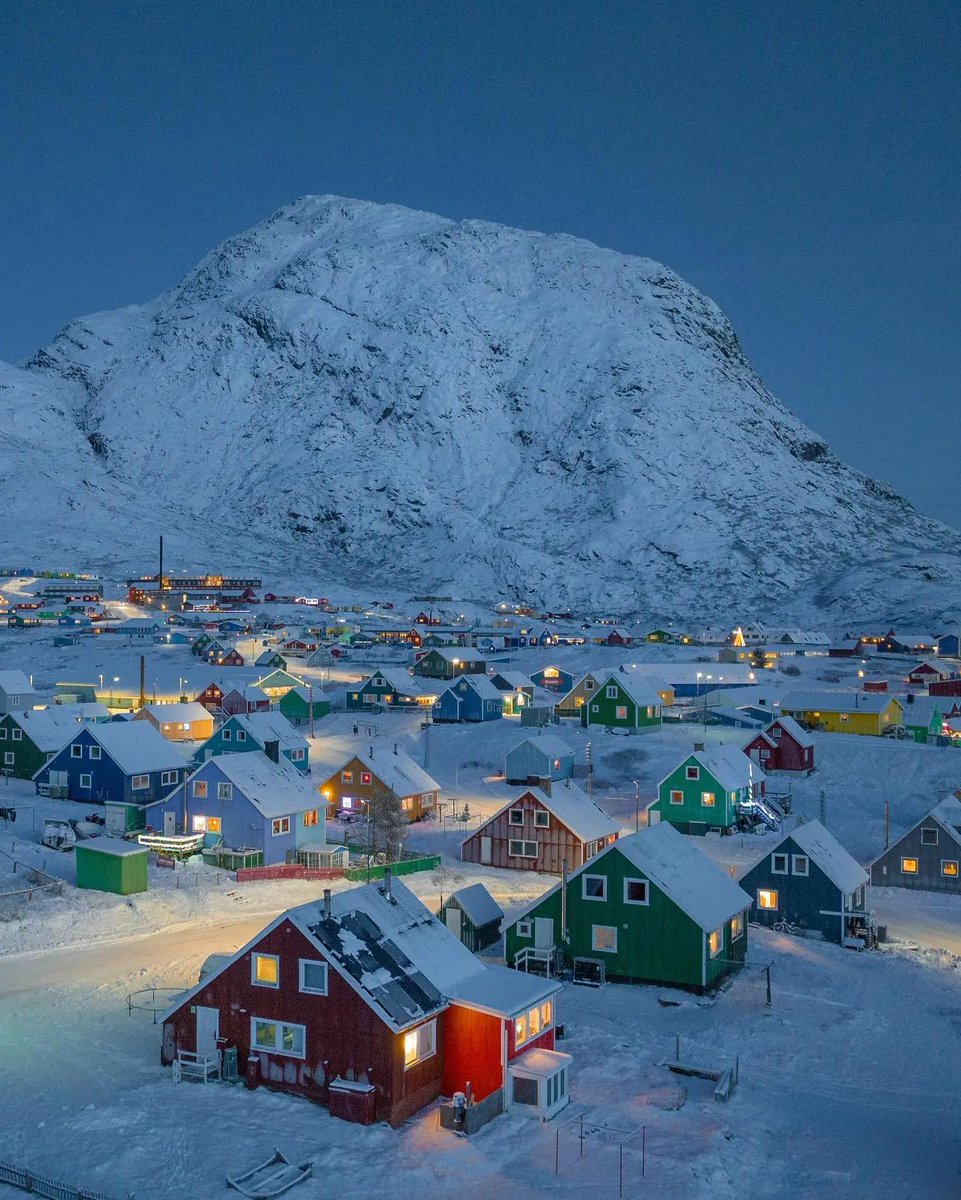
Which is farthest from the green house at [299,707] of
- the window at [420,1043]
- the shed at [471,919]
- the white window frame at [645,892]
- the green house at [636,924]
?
the window at [420,1043]

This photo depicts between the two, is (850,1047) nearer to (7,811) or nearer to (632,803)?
(632,803)

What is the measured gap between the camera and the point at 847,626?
15912 cm

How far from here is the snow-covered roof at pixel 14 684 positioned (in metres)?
69.6

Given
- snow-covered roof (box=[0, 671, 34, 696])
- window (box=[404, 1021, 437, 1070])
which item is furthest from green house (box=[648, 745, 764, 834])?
snow-covered roof (box=[0, 671, 34, 696])

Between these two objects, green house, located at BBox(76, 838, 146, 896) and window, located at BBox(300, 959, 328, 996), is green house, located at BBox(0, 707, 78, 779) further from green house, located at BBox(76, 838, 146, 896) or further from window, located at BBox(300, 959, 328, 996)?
window, located at BBox(300, 959, 328, 996)

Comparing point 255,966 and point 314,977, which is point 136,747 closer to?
point 255,966

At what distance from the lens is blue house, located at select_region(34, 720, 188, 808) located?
48.8 m

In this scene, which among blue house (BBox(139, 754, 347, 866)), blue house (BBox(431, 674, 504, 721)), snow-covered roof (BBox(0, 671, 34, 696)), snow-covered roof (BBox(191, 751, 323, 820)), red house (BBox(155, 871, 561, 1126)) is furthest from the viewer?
blue house (BBox(431, 674, 504, 721))

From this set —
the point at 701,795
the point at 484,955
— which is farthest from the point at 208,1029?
the point at 701,795

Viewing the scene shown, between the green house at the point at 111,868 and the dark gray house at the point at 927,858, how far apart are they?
81.0ft

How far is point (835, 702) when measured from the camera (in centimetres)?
6800

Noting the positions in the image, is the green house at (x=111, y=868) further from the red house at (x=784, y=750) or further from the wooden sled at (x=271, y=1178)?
the red house at (x=784, y=750)

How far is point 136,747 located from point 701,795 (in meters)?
23.4

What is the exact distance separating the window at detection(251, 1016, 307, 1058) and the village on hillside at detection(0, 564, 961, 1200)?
0.15ft
